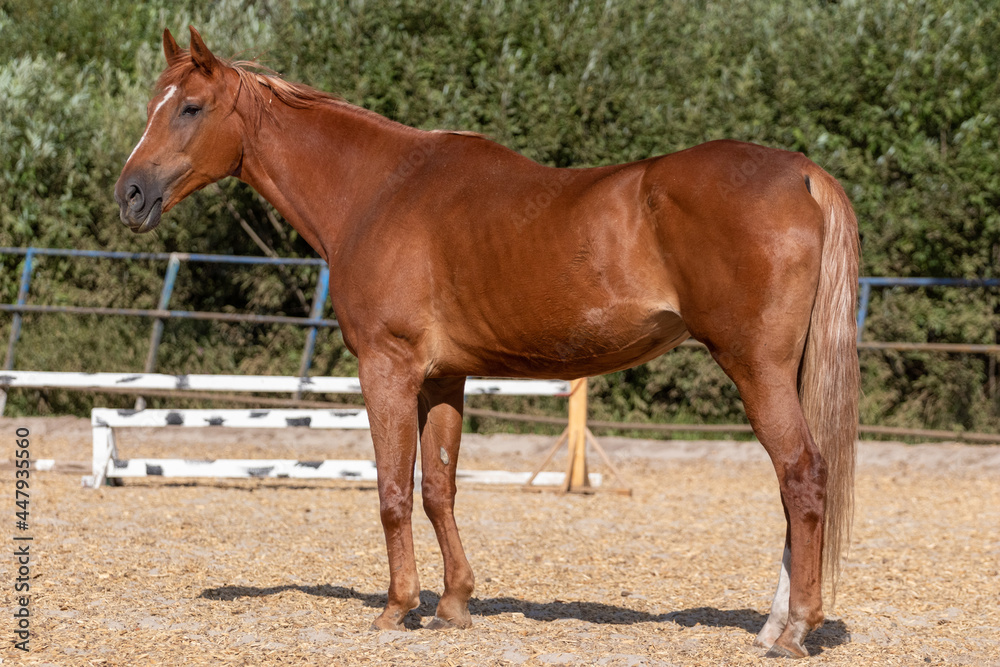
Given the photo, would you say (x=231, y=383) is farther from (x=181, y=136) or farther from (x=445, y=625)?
(x=445, y=625)

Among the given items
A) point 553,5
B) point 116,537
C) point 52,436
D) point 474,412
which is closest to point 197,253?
point 52,436

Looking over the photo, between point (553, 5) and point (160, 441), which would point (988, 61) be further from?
point (160, 441)

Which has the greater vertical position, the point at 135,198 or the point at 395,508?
the point at 135,198

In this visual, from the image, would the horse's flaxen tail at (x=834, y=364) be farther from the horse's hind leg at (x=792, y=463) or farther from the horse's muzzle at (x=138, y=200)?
the horse's muzzle at (x=138, y=200)

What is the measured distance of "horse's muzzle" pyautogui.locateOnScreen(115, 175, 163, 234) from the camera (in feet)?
13.6

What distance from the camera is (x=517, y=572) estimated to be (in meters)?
5.25

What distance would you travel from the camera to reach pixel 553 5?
10742 millimetres

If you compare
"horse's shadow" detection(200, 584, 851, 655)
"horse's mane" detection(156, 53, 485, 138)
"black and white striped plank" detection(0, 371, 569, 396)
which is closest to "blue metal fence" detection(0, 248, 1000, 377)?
"black and white striped plank" detection(0, 371, 569, 396)

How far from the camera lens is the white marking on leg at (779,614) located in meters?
3.73

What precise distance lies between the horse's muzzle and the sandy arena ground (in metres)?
1.60

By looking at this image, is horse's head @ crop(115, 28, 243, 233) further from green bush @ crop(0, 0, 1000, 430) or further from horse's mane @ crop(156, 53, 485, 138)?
green bush @ crop(0, 0, 1000, 430)

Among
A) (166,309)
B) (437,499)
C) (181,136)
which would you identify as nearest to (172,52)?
(181,136)

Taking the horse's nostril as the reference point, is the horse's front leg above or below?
below

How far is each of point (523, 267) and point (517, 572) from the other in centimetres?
212
